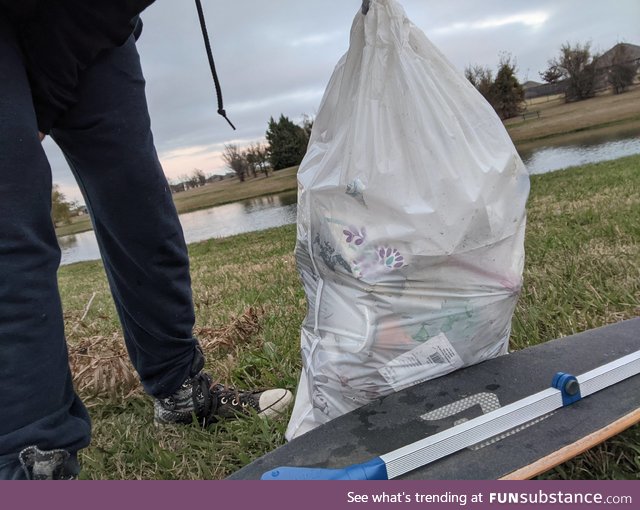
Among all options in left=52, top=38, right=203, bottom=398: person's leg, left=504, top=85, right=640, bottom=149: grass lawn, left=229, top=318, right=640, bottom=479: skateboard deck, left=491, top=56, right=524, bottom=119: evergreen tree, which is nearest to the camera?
left=229, top=318, right=640, bottom=479: skateboard deck

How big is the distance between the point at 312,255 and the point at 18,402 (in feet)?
2.06

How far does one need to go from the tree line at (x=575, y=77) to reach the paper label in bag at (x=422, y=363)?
32909mm

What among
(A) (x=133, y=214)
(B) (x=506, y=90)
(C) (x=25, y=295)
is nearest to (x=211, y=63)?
(A) (x=133, y=214)

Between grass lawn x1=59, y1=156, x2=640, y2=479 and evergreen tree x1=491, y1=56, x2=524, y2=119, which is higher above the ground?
evergreen tree x1=491, y1=56, x2=524, y2=119

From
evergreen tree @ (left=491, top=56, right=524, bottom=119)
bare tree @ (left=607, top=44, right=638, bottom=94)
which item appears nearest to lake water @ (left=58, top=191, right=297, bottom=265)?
evergreen tree @ (left=491, top=56, right=524, bottom=119)

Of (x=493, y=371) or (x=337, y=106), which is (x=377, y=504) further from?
(x=337, y=106)

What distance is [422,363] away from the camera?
3.60 feet

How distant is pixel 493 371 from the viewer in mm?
1138

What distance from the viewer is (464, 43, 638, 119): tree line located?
3291cm

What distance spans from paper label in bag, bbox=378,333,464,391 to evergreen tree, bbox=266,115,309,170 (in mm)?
39436

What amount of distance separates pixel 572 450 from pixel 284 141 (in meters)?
41.7

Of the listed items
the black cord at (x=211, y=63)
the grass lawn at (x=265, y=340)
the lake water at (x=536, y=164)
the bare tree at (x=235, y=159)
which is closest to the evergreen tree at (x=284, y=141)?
the bare tree at (x=235, y=159)

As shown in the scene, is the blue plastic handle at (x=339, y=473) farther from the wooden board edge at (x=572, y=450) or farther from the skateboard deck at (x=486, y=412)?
the wooden board edge at (x=572, y=450)

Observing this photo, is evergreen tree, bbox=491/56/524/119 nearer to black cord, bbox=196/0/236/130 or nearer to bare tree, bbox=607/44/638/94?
bare tree, bbox=607/44/638/94
